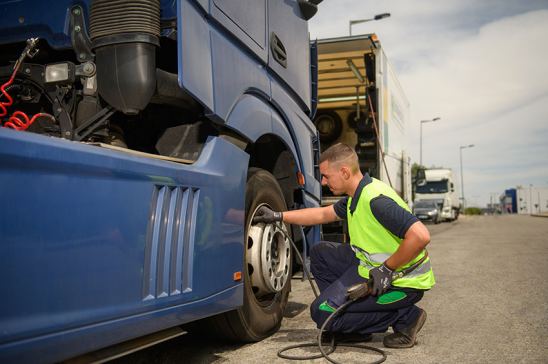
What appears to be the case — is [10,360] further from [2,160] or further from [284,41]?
[284,41]

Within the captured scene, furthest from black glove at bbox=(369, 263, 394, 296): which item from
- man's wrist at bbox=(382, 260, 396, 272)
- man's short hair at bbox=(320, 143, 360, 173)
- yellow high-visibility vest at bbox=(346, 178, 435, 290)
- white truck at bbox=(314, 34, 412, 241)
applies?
white truck at bbox=(314, 34, 412, 241)

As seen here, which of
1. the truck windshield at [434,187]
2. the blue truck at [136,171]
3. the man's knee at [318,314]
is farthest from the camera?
the truck windshield at [434,187]

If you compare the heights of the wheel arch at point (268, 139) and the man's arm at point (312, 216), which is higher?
the wheel arch at point (268, 139)

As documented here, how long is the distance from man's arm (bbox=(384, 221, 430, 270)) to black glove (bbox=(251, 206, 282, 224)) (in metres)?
0.77

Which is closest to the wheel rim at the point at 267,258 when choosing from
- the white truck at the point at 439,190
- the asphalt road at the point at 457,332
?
the asphalt road at the point at 457,332

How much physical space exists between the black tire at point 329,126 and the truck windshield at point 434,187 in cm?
2227

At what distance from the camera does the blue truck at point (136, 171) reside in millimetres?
1769

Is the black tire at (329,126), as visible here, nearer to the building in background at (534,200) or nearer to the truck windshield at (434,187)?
the truck windshield at (434,187)

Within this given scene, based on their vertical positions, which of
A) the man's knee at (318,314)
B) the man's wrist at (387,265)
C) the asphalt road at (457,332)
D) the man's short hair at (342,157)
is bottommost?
the asphalt road at (457,332)

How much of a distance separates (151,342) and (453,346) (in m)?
1.96

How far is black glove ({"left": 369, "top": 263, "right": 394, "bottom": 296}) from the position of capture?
329 cm

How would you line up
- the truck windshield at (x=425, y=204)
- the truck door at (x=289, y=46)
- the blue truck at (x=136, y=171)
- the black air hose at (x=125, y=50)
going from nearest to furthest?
the blue truck at (x=136, y=171) → the black air hose at (x=125, y=50) → the truck door at (x=289, y=46) → the truck windshield at (x=425, y=204)

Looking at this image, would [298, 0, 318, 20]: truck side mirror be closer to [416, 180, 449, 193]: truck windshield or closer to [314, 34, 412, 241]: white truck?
[314, 34, 412, 241]: white truck

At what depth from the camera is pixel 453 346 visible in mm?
3469
